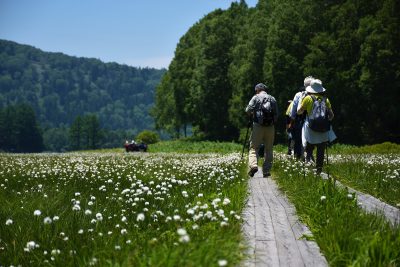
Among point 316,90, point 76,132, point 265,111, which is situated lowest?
point 76,132

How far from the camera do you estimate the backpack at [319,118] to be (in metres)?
11.7

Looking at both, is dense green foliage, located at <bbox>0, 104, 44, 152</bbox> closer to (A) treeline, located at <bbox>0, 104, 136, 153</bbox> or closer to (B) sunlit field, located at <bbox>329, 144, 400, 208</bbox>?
(A) treeline, located at <bbox>0, 104, 136, 153</bbox>

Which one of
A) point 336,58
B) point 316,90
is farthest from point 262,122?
point 336,58

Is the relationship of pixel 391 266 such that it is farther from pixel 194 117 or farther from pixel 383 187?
pixel 194 117

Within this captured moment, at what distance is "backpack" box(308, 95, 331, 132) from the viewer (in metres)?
11.7

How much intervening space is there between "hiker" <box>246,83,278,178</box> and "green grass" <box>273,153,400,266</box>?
4.38m

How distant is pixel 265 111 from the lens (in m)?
12.4

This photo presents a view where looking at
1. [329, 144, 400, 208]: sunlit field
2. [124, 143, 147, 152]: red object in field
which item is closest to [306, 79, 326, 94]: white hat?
[329, 144, 400, 208]: sunlit field

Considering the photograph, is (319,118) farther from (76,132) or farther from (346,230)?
(76,132)

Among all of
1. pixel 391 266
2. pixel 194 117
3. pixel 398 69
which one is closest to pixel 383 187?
pixel 391 266

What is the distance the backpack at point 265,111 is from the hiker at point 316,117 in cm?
82

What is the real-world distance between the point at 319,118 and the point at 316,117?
0.08m

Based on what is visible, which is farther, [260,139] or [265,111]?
[260,139]

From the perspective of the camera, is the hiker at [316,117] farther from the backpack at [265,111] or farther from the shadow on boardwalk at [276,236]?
the shadow on boardwalk at [276,236]
